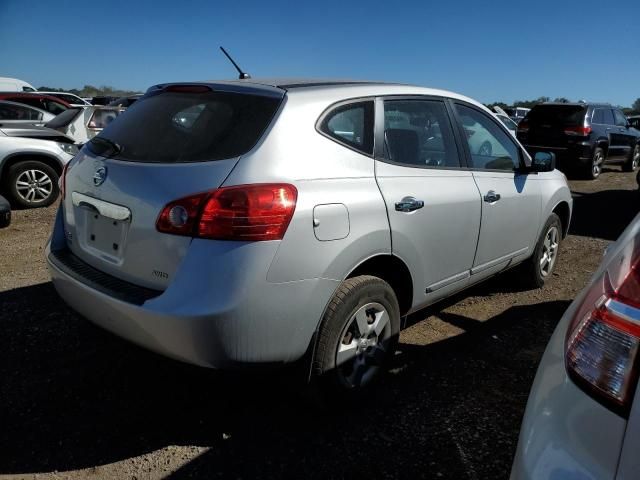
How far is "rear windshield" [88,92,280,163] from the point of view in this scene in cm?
228

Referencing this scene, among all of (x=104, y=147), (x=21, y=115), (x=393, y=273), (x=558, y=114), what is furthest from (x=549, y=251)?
(x=21, y=115)

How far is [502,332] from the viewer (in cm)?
370

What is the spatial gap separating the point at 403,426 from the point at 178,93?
210 centimetres

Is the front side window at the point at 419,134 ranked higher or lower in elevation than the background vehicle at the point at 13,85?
lower

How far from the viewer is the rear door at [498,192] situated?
3.42m

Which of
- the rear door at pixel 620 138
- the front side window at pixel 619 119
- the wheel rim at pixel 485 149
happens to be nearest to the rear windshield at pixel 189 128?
the wheel rim at pixel 485 149

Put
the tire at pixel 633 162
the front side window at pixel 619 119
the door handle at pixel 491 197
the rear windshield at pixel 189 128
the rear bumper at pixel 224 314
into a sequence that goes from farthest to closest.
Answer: the tire at pixel 633 162 → the front side window at pixel 619 119 → the door handle at pixel 491 197 → the rear windshield at pixel 189 128 → the rear bumper at pixel 224 314

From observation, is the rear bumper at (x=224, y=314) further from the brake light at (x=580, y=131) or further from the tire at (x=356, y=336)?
the brake light at (x=580, y=131)

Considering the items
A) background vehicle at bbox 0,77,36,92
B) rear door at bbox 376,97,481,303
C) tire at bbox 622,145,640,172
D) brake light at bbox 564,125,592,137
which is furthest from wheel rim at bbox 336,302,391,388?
background vehicle at bbox 0,77,36,92

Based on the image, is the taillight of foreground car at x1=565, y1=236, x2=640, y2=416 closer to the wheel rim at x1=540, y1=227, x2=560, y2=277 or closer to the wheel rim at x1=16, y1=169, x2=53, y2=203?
the wheel rim at x1=540, y1=227, x2=560, y2=277

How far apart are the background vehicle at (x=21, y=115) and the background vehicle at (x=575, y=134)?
10.1 meters

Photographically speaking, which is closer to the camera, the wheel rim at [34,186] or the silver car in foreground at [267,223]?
the silver car in foreground at [267,223]

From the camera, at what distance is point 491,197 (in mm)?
3396

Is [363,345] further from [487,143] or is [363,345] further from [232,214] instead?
[487,143]
